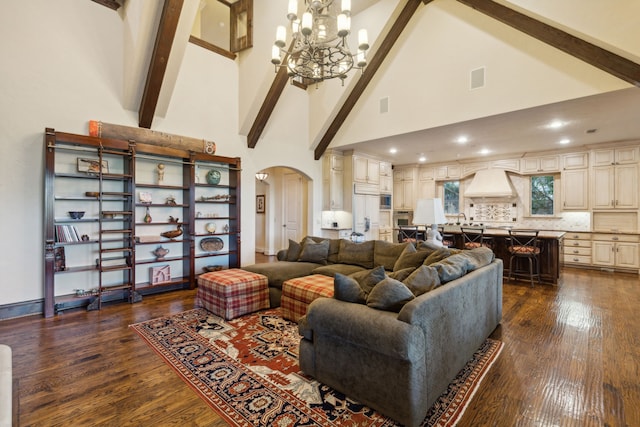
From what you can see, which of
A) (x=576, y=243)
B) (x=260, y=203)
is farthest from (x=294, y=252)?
(x=576, y=243)

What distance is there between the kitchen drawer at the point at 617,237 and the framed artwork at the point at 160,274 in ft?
30.1

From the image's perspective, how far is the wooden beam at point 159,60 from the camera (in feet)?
12.6

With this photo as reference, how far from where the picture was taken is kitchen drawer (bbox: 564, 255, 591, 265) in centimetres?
705

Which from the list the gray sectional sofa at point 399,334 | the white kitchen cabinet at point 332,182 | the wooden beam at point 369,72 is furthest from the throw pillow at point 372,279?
the white kitchen cabinet at point 332,182

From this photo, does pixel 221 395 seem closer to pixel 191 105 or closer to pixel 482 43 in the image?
pixel 191 105

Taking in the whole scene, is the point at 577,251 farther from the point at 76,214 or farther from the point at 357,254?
the point at 76,214

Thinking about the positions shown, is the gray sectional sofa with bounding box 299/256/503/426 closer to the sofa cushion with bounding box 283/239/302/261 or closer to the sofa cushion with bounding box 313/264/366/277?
the sofa cushion with bounding box 313/264/366/277

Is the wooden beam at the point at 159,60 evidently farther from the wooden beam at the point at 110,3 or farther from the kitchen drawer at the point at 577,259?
the kitchen drawer at the point at 577,259

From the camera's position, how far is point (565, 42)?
4.12 m

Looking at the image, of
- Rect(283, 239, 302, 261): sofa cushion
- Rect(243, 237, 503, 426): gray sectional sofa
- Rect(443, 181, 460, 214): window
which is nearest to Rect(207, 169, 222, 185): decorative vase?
Rect(283, 239, 302, 261): sofa cushion

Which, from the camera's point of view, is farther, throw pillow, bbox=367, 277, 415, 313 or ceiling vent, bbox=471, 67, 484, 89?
ceiling vent, bbox=471, 67, 484, 89

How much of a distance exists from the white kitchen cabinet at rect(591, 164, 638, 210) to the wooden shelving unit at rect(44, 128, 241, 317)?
816 centimetres

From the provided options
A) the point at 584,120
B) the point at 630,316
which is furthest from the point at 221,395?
the point at 584,120

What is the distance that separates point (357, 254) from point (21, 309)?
14.9 feet
